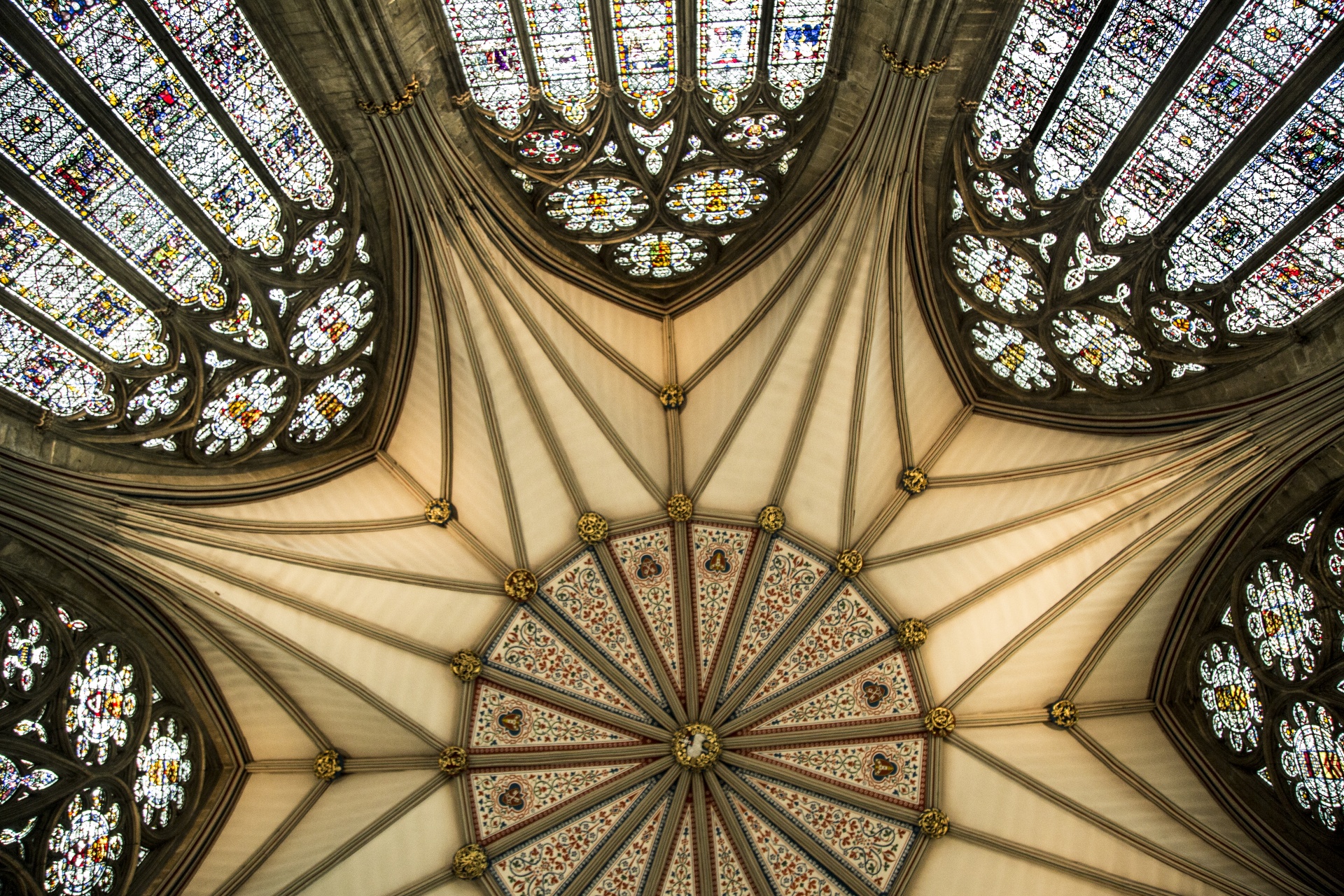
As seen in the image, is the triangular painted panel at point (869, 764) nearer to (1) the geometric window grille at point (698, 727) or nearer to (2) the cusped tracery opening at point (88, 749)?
(1) the geometric window grille at point (698, 727)

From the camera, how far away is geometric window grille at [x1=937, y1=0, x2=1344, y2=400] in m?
11.7

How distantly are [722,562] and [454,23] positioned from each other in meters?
8.41

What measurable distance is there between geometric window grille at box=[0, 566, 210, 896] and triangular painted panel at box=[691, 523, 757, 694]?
23.6 feet

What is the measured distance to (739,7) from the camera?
46.6 ft

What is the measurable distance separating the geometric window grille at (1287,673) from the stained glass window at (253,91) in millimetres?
12309

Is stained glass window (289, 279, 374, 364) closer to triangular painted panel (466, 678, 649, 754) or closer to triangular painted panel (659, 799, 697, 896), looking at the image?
triangular painted panel (466, 678, 649, 754)

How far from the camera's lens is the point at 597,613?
17.2 meters

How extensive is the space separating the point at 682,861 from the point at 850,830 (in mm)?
2523

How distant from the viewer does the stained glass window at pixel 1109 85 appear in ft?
39.9

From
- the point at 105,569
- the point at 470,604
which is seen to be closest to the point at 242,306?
the point at 105,569

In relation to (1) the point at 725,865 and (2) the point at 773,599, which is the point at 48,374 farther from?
(1) the point at 725,865

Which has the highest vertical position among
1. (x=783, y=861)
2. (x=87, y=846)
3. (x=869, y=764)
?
(x=869, y=764)

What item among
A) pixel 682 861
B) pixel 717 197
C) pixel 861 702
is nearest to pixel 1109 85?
pixel 717 197

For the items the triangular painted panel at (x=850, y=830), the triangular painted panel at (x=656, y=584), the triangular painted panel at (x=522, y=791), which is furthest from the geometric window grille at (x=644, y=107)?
the triangular painted panel at (x=850, y=830)
